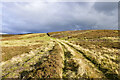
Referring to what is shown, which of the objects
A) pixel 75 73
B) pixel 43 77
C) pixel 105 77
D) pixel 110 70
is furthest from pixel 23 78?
pixel 110 70

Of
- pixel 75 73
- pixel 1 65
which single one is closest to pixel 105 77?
pixel 75 73

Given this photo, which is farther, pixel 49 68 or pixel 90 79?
pixel 49 68

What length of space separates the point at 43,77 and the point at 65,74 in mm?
3323

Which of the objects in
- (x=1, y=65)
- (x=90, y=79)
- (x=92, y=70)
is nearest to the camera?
(x=90, y=79)

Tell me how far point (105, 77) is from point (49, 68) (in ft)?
27.5

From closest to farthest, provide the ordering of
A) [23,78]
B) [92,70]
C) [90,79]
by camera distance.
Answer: [90,79], [23,78], [92,70]

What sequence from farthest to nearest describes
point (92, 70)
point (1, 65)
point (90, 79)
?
point (1, 65)
point (92, 70)
point (90, 79)

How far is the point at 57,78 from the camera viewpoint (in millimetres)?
9289

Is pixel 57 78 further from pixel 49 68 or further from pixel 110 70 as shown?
pixel 110 70

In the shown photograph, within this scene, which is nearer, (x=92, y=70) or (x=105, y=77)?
(x=105, y=77)

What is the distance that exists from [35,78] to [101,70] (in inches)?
407

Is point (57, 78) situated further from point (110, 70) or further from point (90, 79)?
point (110, 70)

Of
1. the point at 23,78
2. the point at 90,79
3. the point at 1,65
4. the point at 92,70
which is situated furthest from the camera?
the point at 1,65

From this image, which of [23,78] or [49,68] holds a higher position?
[49,68]
